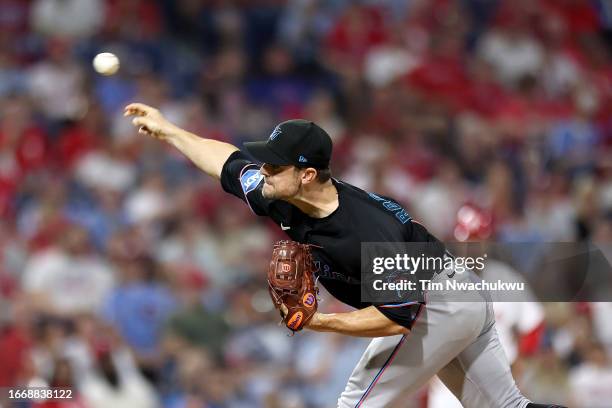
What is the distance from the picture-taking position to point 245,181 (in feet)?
16.9

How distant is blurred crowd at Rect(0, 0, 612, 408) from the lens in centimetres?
780

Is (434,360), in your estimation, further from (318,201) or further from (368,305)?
(318,201)

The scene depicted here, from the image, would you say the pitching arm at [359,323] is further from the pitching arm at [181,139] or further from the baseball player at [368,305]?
the pitching arm at [181,139]

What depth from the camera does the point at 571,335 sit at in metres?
7.96

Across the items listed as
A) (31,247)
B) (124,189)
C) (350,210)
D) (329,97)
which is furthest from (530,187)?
(350,210)

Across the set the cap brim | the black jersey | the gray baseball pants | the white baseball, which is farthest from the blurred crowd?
the white baseball

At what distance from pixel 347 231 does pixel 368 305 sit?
358 millimetres

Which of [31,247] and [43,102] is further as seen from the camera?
[43,102]

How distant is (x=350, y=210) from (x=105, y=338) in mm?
3644

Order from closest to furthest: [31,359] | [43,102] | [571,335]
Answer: [31,359], [571,335], [43,102]

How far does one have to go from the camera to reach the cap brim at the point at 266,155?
466 centimetres

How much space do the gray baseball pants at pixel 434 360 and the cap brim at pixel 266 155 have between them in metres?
0.95

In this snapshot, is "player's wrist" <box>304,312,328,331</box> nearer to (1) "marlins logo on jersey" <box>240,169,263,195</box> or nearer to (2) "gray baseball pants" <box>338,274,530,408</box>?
(2) "gray baseball pants" <box>338,274,530,408</box>

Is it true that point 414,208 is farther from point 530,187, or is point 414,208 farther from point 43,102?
point 43,102
